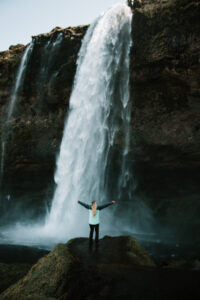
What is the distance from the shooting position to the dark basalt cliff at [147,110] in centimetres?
1436

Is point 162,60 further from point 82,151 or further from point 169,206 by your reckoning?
point 169,206

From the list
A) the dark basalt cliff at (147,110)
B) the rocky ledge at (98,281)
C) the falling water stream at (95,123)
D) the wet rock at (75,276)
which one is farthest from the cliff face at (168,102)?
the rocky ledge at (98,281)

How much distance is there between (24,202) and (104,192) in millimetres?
9000

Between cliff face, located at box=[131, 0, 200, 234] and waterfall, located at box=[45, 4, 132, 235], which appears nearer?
cliff face, located at box=[131, 0, 200, 234]

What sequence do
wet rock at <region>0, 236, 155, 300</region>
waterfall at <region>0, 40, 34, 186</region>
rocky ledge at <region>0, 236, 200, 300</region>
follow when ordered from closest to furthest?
rocky ledge at <region>0, 236, 200, 300</region>, wet rock at <region>0, 236, 155, 300</region>, waterfall at <region>0, 40, 34, 186</region>

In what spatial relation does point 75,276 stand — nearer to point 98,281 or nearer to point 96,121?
point 98,281

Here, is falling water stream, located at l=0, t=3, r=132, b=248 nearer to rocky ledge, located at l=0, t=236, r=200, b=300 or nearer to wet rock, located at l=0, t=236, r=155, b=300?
wet rock, located at l=0, t=236, r=155, b=300

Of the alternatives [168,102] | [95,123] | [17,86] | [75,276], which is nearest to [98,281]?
[75,276]

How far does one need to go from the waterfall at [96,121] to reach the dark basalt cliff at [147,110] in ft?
2.79

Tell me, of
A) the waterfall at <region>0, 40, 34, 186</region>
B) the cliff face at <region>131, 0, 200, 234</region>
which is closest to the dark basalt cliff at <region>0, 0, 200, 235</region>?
the cliff face at <region>131, 0, 200, 234</region>

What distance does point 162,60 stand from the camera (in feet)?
47.6

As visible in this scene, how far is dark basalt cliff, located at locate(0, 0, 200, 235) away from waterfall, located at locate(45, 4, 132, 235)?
0.85 metres

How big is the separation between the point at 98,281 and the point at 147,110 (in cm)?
1320

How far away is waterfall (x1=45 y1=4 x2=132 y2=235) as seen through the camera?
1608cm
